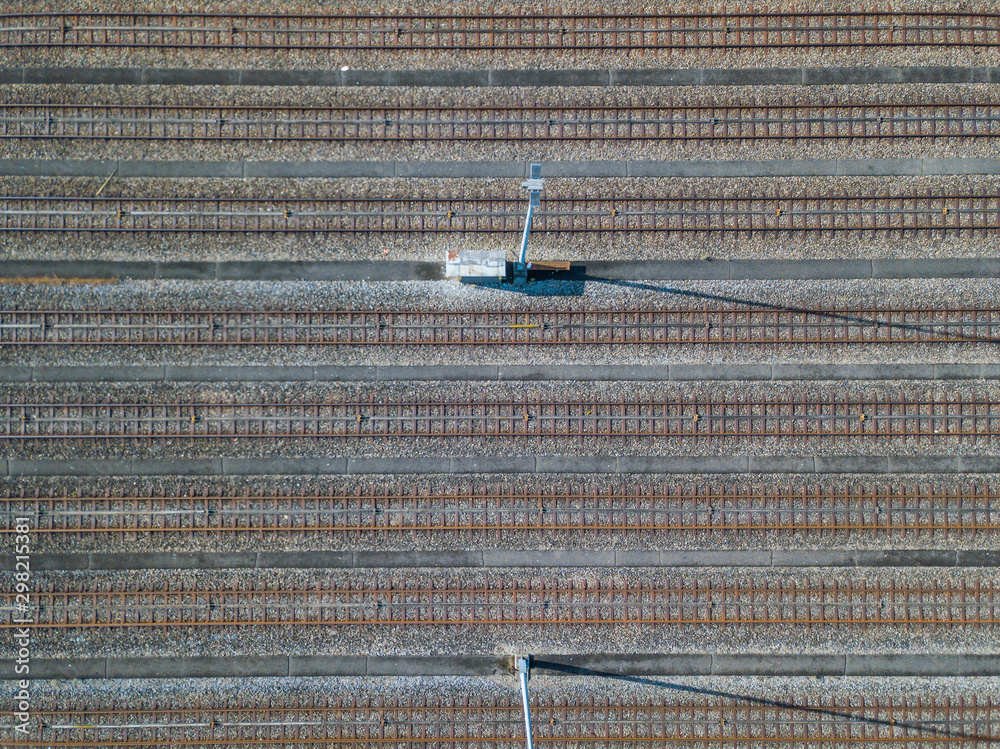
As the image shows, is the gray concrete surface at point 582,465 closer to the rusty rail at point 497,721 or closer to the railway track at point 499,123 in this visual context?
the rusty rail at point 497,721

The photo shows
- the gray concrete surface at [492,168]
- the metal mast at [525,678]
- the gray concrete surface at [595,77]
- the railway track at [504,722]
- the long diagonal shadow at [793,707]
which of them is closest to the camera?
the metal mast at [525,678]

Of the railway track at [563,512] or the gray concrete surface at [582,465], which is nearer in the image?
the railway track at [563,512]

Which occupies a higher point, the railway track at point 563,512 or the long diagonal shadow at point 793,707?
the railway track at point 563,512

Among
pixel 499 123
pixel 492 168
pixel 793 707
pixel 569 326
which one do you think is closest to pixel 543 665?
pixel 793 707

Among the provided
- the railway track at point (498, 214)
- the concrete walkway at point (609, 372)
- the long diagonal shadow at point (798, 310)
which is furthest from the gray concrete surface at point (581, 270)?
the concrete walkway at point (609, 372)

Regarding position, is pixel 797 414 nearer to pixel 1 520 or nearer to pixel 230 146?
pixel 230 146

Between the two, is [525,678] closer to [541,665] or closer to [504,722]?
[541,665]

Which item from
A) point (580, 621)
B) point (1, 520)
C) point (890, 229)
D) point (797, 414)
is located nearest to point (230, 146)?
point (1, 520)
